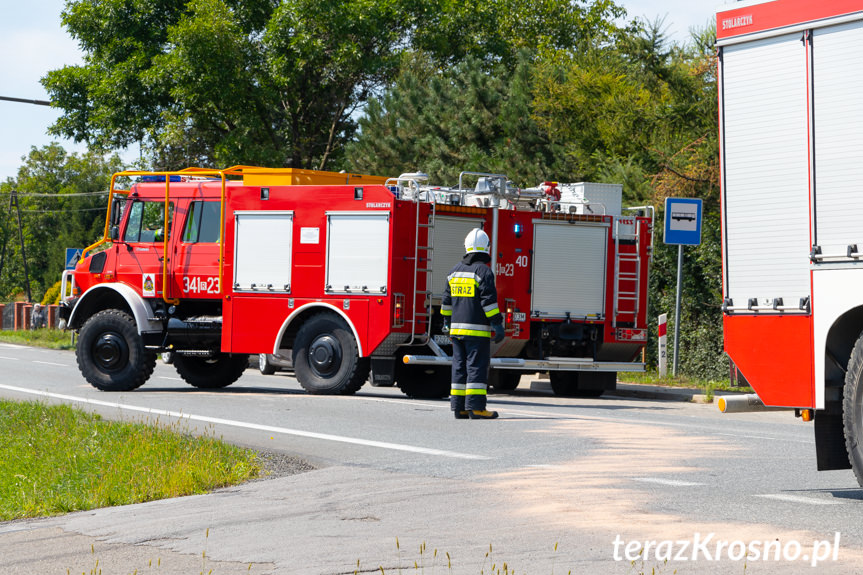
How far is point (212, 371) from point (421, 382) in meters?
3.93

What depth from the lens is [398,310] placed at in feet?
53.8

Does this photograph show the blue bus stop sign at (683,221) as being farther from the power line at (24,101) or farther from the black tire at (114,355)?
the power line at (24,101)

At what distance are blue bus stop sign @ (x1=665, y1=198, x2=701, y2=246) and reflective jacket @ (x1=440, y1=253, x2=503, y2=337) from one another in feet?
21.8

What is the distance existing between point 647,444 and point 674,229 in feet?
28.7

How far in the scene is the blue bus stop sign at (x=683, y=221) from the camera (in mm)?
18953

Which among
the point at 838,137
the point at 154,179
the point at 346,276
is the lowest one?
the point at 346,276

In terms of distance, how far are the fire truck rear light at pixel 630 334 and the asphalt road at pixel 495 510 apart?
5.30 m

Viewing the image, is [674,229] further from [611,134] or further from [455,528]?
[455,528]

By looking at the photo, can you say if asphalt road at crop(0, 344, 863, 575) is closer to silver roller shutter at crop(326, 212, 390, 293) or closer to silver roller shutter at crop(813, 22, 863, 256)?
silver roller shutter at crop(813, 22, 863, 256)

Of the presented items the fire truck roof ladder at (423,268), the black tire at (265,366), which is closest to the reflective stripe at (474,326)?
the fire truck roof ladder at (423,268)

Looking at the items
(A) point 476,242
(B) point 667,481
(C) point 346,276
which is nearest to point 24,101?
(C) point 346,276

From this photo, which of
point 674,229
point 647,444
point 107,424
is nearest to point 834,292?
point 647,444

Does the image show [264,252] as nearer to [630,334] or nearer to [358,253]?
[358,253]

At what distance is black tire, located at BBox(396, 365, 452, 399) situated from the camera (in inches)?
683
